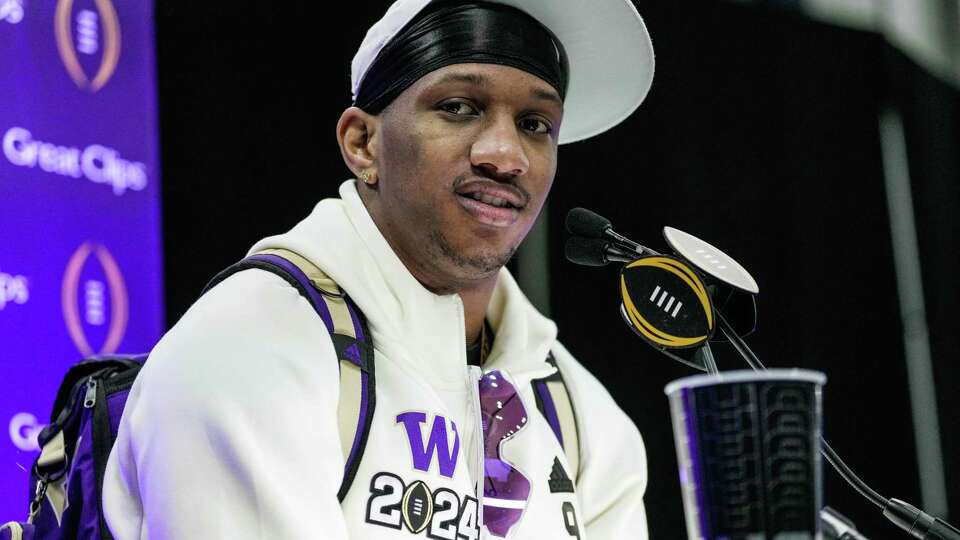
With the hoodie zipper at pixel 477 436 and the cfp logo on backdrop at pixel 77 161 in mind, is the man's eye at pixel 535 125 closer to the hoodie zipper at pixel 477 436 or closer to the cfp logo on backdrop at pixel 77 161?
the hoodie zipper at pixel 477 436

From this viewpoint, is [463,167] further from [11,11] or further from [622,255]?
[11,11]

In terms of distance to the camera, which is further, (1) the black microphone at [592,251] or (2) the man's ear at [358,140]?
(2) the man's ear at [358,140]

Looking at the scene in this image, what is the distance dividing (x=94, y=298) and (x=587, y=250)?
51.4 inches

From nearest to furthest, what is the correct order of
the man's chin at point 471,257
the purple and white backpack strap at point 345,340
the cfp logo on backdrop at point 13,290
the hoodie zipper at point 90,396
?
1. the purple and white backpack strap at point 345,340
2. the hoodie zipper at point 90,396
3. the man's chin at point 471,257
4. the cfp logo on backdrop at point 13,290

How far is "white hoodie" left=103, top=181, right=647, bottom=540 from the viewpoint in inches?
48.3

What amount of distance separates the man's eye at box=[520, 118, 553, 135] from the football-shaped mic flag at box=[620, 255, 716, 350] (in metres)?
0.43

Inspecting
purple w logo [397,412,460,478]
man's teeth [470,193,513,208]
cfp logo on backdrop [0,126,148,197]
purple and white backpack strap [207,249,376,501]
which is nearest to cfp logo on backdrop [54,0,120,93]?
cfp logo on backdrop [0,126,148,197]

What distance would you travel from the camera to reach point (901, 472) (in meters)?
3.49

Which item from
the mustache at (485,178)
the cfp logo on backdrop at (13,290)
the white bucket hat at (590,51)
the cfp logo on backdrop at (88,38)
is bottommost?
the cfp logo on backdrop at (13,290)

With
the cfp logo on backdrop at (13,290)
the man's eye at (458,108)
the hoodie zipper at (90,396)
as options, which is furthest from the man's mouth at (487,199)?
the cfp logo on backdrop at (13,290)

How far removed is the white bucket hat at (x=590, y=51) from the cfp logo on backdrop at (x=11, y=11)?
912 millimetres

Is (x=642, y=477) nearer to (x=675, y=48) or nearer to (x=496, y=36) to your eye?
(x=496, y=36)

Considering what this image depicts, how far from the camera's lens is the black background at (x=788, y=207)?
336cm

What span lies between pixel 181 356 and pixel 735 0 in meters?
2.59
